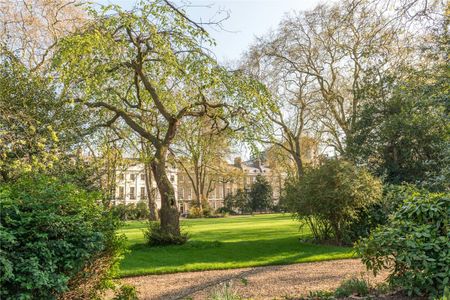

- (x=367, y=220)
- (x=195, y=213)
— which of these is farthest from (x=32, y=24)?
(x=195, y=213)

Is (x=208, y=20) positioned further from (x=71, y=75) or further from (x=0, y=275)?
(x=0, y=275)

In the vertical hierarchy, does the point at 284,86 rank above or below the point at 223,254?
above

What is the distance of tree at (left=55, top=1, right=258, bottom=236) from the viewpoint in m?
9.58

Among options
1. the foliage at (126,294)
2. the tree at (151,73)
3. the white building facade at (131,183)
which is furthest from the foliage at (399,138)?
the white building facade at (131,183)

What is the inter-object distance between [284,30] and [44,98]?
14.3 m

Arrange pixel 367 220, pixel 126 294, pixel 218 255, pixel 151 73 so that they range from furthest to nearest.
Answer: pixel 151 73 < pixel 367 220 < pixel 218 255 < pixel 126 294

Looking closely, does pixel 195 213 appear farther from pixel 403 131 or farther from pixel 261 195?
pixel 403 131

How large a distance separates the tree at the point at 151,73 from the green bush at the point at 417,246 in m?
4.92

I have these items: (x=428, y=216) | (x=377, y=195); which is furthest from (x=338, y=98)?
(x=428, y=216)

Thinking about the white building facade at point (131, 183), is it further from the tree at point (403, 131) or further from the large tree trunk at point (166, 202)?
the tree at point (403, 131)

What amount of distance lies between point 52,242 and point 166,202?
881 centimetres

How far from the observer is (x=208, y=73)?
10.6 meters

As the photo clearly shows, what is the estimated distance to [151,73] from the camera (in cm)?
1277

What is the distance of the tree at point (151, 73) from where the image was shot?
958 cm
